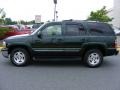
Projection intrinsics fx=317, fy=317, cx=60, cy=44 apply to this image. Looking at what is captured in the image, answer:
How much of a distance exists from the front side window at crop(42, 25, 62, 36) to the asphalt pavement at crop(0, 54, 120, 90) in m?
1.23

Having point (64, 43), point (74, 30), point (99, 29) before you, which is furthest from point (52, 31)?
point (99, 29)

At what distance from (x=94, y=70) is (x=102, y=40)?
126 cm

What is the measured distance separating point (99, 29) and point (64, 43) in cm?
146

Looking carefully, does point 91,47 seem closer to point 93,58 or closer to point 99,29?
point 93,58

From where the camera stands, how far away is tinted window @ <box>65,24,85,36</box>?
466 inches

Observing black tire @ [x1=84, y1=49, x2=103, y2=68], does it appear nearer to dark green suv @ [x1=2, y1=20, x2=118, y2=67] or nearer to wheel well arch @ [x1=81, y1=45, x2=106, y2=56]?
dark green suv @ [x1=2, y1=20, x2=118, y2=67]

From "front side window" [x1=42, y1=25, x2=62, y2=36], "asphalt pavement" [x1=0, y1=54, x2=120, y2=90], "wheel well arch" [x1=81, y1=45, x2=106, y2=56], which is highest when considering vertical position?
"front side window" [x1=42, y1=25, x2=62, y2=36]

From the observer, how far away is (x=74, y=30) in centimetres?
1191

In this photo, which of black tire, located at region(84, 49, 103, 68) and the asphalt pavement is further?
black tire, located at region(84, 49, 103, 68)

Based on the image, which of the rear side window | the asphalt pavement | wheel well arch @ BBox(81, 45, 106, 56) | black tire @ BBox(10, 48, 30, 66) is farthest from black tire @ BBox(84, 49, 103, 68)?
black tire @ BBox(10, 48, 30, 66)

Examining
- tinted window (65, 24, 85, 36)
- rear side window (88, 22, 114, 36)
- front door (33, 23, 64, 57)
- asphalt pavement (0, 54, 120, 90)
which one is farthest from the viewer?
rear side window (88, 22, 114, 36)

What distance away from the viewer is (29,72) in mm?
10656

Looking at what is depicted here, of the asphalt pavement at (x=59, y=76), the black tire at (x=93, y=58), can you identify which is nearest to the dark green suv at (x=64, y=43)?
the black tire at (x=93, y=58)

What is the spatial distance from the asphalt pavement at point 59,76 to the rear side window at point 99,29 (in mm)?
1301
